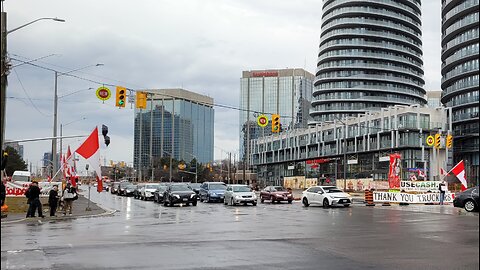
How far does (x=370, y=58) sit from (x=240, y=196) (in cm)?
9420

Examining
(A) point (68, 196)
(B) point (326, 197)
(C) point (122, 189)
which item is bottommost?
(C) point (122, 189)

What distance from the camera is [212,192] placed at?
1836 inches

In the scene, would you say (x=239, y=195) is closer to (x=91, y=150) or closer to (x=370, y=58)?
(x=91, y=150)

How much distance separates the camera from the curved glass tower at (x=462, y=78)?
302ft

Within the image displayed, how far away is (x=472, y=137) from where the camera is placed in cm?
9338

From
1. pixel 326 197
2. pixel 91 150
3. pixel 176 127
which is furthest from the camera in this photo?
pixel 176 127

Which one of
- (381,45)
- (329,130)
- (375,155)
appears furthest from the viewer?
(381,45)

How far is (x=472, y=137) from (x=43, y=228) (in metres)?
86.5

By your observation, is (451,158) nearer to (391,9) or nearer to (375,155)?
(375,155)

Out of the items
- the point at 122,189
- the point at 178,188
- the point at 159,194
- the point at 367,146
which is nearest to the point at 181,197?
the point at 178,188

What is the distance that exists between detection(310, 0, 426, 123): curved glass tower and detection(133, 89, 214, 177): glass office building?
108ft

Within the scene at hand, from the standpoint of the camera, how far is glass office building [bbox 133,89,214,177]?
74412mm

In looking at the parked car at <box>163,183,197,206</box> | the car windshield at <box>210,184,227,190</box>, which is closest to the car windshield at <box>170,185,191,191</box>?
the parked car at <box>163,183,197,206</box>


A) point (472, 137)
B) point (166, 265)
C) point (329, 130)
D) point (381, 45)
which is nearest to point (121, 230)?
point (166, 265)
